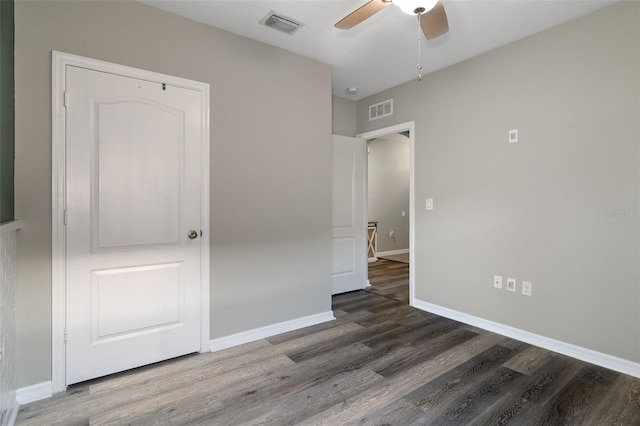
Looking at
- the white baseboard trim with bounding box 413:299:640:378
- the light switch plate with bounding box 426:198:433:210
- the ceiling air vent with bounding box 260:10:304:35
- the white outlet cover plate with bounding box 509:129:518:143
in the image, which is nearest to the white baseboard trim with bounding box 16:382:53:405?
the ceiling air vent with bounding box 260:10:304:35

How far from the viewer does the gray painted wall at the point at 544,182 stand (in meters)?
2.29

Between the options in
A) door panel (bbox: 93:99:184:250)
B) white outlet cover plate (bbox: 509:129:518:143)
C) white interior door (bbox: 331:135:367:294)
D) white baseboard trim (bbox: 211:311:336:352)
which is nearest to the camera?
door panel (bbox: 93:99:184:250)

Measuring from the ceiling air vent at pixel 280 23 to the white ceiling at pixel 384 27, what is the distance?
0.14 feet

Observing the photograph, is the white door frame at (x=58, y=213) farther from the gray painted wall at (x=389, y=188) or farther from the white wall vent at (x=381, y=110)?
the gray painted wall at (x=389, y=188)

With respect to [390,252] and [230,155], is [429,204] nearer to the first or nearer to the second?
[230,155]

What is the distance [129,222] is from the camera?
226 cm

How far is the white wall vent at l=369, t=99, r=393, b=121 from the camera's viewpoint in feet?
13.1

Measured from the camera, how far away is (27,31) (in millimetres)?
1925

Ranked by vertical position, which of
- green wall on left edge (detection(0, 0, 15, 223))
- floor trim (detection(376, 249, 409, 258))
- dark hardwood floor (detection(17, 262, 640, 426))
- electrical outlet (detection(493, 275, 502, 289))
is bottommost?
dark hardwood floor (detection(17, 262, 640, 426))

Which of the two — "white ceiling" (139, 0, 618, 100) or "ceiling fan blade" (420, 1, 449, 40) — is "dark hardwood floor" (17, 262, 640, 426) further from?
"white ceiling" (139, 0, 618, 100)

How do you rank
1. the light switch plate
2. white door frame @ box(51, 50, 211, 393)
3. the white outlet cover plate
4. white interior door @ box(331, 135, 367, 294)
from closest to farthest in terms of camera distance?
white door frame @ box(51, 50, 211, 393), the white outlet cover plate, the light switch plate, white interior door @ box(331, 135, 367, 294)

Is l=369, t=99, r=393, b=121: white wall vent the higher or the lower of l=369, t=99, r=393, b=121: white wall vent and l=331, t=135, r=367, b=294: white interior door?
the higher

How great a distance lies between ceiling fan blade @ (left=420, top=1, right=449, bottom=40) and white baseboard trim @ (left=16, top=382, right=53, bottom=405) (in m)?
3.39

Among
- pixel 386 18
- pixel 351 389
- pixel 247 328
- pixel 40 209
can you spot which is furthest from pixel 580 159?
pixel 40 209
